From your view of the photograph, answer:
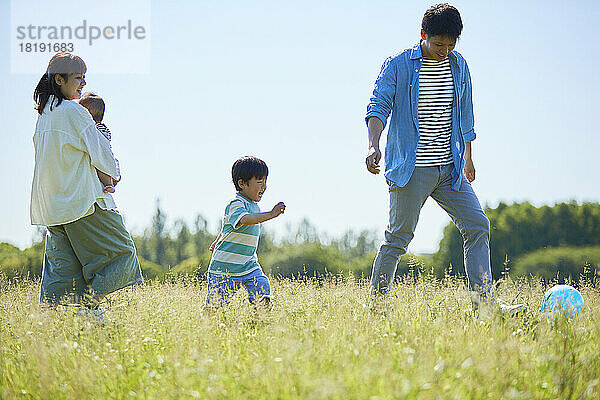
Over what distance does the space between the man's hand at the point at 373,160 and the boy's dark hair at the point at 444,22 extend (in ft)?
3.28

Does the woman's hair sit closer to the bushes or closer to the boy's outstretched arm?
the boy's outstretched arm

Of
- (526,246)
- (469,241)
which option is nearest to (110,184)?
(469,241)

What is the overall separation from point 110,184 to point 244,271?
126 centimetres

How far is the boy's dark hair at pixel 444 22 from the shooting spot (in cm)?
480

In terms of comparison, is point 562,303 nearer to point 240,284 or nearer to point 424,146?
point 424,146

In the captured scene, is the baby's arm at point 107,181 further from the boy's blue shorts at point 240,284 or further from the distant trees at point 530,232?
the distant trees at point 530,232

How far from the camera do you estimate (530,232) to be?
30.6 ft

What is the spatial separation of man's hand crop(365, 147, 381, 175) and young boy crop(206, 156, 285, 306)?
974mm

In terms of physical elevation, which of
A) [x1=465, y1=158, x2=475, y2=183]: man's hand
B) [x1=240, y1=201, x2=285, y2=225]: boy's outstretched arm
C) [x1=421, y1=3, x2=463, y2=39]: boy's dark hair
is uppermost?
[x1=421, y1=3, x2=463, y2=39]: boy's dark hair

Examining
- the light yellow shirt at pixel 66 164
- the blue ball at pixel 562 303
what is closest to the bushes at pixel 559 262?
the blue ball at pixel 562 303

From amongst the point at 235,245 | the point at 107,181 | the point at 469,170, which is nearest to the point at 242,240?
the point at 235,245

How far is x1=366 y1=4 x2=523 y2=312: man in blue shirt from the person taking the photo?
4977 mm

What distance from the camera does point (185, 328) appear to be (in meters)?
4.01

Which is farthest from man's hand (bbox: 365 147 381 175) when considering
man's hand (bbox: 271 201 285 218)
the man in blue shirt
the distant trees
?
the distant trees
